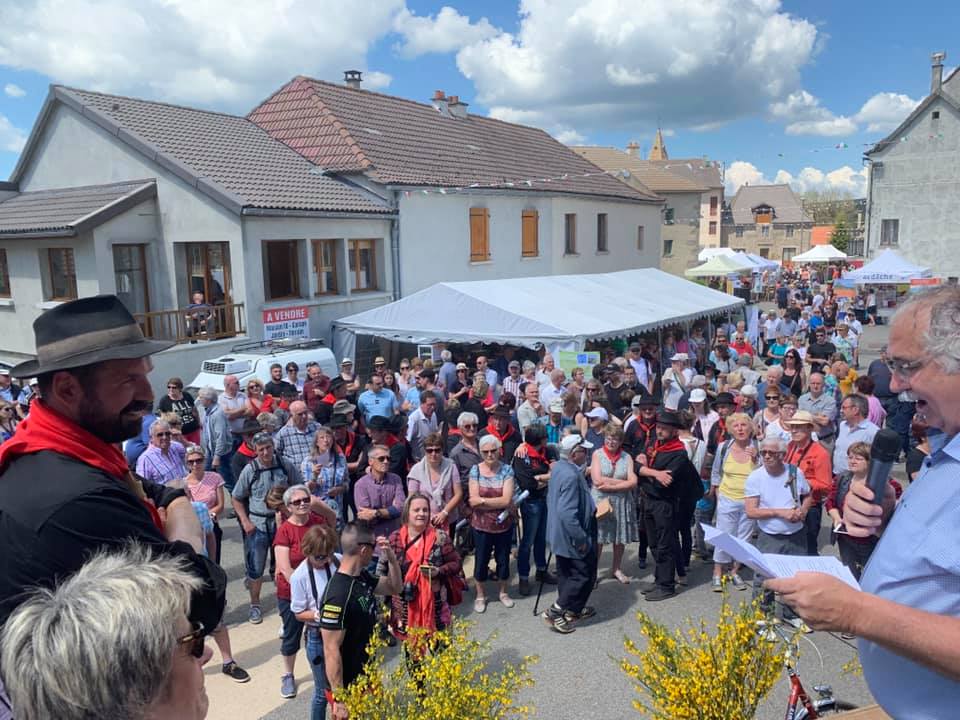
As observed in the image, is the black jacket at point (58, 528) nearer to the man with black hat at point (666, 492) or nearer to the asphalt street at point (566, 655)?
the asphalt street at point (566, 655)

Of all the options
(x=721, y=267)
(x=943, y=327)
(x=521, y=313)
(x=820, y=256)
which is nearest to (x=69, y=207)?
(x=521, y=313)

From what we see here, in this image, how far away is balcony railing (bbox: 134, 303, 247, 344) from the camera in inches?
550

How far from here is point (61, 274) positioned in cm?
1522

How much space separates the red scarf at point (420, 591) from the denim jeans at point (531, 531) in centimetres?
185

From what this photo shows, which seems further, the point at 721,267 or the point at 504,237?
the point at 721,267

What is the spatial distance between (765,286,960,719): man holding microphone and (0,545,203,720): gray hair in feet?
4.53

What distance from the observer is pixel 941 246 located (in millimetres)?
30859

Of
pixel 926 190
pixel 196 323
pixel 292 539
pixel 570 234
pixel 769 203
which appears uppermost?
pixel 769 203

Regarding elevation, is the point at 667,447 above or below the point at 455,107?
below

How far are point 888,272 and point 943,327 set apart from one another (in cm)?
2636

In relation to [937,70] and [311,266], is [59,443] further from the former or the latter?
[937,70]

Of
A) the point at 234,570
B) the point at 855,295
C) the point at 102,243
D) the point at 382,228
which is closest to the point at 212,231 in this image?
the point at 102,243

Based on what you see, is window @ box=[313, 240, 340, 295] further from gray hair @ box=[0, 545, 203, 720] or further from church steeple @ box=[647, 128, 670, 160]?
church steeple @ box=[647, 128, 670, 160]

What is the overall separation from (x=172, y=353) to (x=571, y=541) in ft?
33.4
